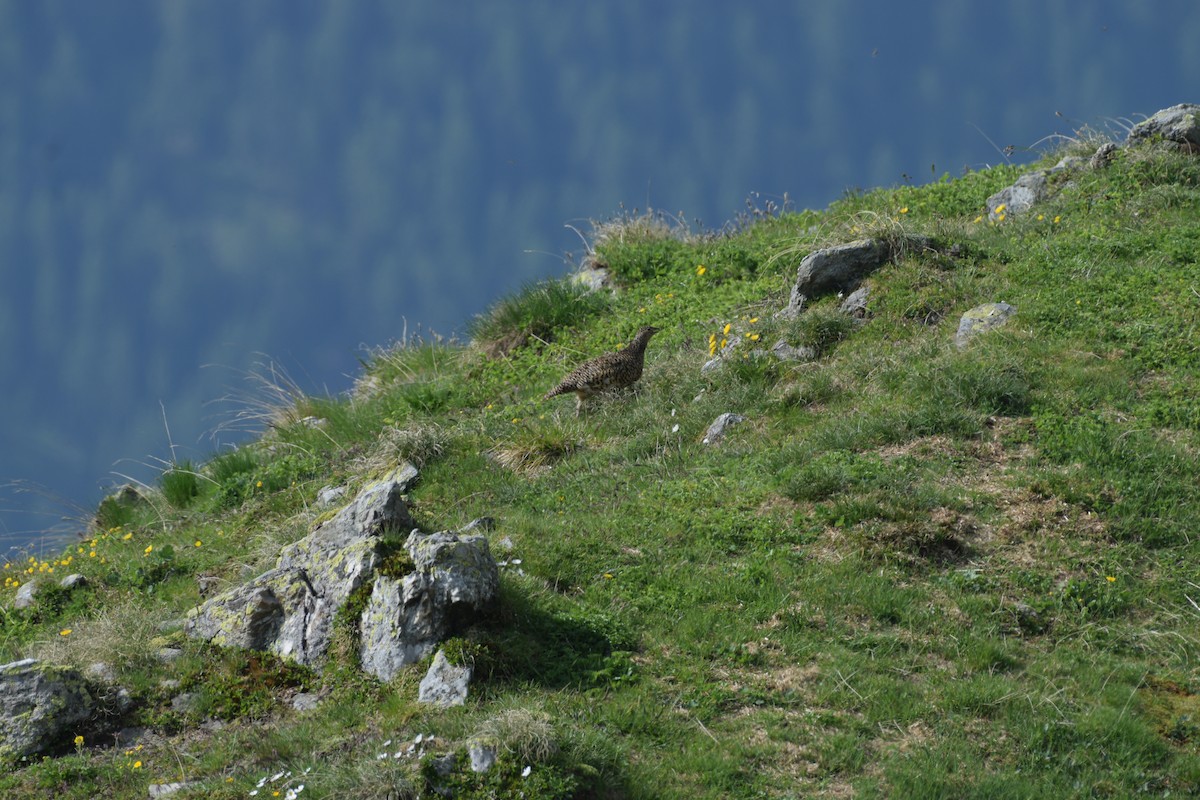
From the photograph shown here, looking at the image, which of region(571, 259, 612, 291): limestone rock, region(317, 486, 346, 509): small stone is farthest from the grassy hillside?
region(571, 259, 612, 291): limestone rock

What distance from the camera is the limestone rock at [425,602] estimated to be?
311 inches

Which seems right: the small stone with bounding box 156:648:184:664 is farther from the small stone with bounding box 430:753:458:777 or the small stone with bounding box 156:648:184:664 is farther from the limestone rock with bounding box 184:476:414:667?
the small stone with bounding box 430:753:458:777

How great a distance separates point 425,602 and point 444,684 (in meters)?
0.61

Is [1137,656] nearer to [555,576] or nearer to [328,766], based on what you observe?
[555,576]

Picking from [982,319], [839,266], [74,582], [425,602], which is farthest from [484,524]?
[839,266]

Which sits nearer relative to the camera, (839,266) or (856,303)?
(856,303)

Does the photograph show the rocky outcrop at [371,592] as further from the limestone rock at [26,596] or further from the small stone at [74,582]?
the limestone rock at [26,596]

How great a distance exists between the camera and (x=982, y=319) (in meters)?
12.2

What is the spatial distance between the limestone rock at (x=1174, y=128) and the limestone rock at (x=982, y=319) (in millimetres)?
5018

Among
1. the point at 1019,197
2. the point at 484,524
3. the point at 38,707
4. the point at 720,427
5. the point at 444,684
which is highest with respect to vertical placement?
the point at 1019,197

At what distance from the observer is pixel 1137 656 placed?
25.7 feet

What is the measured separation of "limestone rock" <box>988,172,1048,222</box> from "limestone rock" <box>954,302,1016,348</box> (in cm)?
342

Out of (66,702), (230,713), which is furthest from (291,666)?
(66,702)

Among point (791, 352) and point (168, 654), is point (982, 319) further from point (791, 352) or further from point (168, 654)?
point (168, 654)
